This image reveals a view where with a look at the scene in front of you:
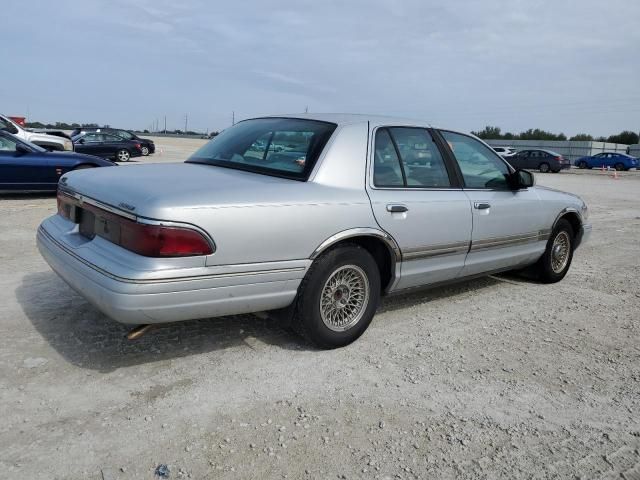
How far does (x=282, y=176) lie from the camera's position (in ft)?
11.8

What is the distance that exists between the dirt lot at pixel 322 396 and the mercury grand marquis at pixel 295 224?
404 mm

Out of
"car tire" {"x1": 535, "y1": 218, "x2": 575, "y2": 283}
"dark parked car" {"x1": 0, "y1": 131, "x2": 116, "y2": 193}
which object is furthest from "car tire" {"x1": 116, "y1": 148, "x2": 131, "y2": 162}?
"car tire" {"x1": 535, "y1": 218, "x2": 575, "y2": 283}

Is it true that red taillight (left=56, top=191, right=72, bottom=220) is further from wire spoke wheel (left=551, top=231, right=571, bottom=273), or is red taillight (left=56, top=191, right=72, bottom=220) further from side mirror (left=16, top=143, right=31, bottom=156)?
side mirror (left=16, top=143, right=31, bottom=156)

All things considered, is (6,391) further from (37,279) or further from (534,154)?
(534,154)

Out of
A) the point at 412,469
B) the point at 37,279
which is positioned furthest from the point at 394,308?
the point at 37,279

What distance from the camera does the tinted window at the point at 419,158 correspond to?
Answer: 411 centimetres

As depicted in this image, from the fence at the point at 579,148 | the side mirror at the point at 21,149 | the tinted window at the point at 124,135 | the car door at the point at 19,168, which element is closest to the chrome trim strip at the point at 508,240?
the car door at the point at 19,168

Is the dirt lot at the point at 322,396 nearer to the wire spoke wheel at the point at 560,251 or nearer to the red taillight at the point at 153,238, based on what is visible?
the red taillight at the point at 153,238

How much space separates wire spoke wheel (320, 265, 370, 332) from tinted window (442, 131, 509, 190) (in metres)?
1.41

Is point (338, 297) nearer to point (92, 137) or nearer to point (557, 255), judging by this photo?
point (557, 255)

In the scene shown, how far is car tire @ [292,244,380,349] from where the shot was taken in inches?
136

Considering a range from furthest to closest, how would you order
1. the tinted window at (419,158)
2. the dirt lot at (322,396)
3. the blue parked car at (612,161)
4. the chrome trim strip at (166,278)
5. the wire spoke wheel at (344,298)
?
1. the blue parked car at (612,161)
2. the tinted window at (419,158)
3. the wire spoke wheel at (344,298)
4. the chrome trim strip at (166,278)
5. the dirt lot at (322,396)

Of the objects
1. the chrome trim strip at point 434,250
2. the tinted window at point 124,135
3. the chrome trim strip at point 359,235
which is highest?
the tinted window at point 124,135

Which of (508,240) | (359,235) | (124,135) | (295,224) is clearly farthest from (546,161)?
(295,224)
